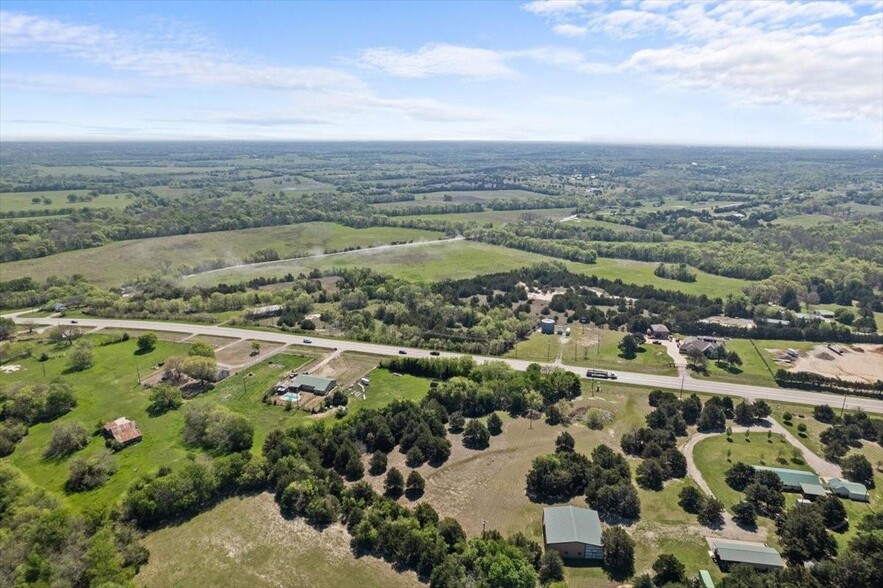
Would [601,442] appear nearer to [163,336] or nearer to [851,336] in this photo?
[851,336]

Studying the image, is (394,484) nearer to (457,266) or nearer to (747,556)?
(747,556)

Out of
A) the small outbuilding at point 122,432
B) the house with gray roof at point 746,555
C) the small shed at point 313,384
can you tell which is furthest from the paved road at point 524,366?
the house with gray roof at point 746,555

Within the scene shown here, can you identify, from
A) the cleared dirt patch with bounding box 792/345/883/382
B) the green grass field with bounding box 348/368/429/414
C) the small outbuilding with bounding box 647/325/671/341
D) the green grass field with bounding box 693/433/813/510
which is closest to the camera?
the green grass field with bounding box 693/433/813/510

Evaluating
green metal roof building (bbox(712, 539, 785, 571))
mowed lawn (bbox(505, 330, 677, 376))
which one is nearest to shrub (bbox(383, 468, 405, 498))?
green metal roof building (bbox(712, 539, 785, 571))

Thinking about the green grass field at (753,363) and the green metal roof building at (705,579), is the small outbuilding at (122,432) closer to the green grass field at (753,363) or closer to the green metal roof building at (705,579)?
the green metal roof building at (705,579)

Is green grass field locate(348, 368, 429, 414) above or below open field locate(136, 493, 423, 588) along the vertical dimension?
above

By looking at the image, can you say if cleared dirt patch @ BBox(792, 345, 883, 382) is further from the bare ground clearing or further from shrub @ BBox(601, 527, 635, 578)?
shrub @ BBox(601, 527, 635, 578)
